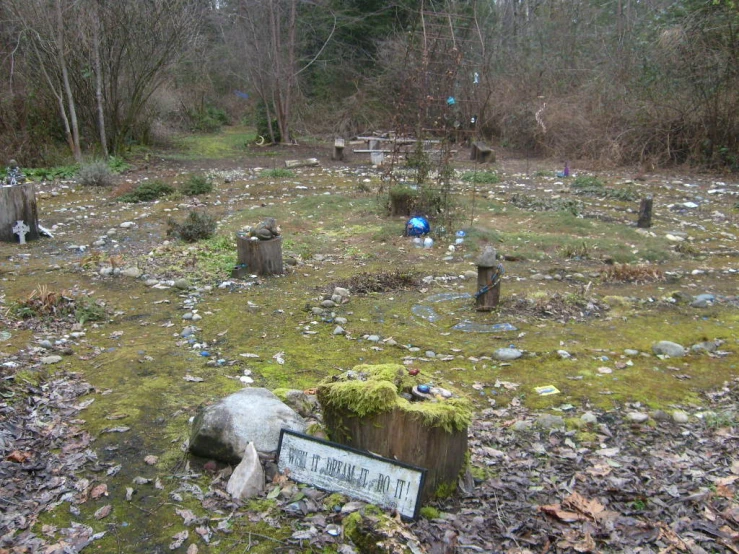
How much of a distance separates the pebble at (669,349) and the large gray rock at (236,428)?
2.96 meters

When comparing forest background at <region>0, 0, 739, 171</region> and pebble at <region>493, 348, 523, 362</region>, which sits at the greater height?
forest background at <region>0, 0, 739, 171</region>

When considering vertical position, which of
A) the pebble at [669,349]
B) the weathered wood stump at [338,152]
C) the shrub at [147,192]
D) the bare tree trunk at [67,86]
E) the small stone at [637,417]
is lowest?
the small stone at [637,417]

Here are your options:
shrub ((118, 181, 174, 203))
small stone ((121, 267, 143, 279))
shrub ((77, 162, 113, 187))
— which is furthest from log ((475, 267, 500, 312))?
shrub ((77, 162, 113, 187))

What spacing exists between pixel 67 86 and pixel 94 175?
2.06 metres

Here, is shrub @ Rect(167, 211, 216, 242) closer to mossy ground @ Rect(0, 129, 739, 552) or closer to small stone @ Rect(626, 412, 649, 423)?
mossy ground @ Rect(0, 129, 739, 552)

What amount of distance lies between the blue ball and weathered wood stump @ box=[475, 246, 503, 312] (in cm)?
253

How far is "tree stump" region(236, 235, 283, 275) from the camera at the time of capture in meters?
6.58

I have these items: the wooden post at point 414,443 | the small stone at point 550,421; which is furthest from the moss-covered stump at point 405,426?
the small stone at point 550,421

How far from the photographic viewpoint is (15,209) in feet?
25.9

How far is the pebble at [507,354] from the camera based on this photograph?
4750 mm

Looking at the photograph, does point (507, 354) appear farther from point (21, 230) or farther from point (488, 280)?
point (21, 230)

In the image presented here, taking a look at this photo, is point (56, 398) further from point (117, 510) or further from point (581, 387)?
point (581, 387)

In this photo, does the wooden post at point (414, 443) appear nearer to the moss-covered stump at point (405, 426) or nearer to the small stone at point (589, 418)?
the moss-covered stump at point (405, 426)

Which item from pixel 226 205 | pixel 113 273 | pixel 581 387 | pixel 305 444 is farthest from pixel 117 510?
pixel 226 205
